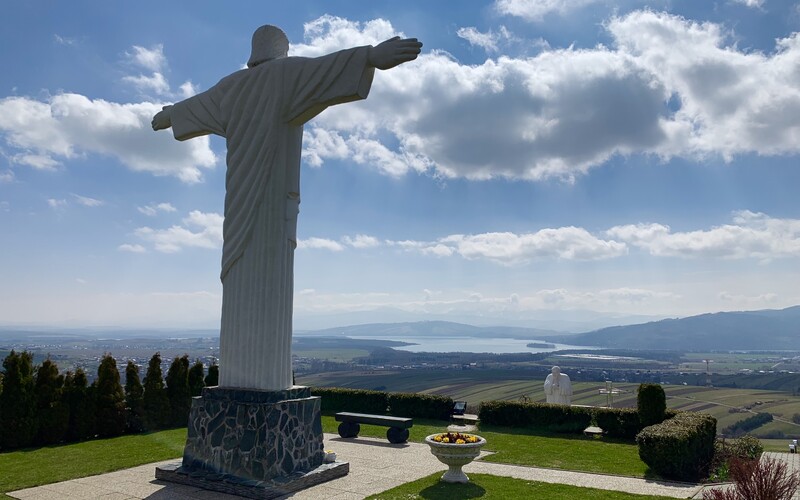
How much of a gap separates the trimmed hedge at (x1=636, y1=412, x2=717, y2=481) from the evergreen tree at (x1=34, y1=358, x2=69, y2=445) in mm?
11943

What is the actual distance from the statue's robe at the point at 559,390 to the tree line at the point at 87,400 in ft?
30.4

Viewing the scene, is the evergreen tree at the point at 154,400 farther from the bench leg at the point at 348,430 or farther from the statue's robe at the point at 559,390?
the statue's robe at the point at 559,390

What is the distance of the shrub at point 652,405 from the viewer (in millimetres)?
12461

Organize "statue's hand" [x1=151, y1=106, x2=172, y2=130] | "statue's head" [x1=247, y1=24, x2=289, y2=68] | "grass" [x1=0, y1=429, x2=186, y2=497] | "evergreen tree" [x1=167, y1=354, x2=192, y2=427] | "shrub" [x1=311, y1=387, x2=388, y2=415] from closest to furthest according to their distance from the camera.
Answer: "grass" [x1=0, y1=429, x2=186, y2=497]
"statue's head" [x1=247, y1=24, x2=289, y2=68]
"statue's hand" [x1=151, y1=106, x2=172, y2=130]
"evergreen tree" [x1=167, y1=354, x2=192, y2=427]
"shrub" [x1=311, y1=387, x2=388, y2=415]

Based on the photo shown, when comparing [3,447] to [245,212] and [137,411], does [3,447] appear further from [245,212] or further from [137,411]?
[245,212]

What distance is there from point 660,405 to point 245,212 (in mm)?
10096

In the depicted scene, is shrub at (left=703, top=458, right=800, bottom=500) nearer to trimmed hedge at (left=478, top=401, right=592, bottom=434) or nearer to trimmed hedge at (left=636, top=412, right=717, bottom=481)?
trimmed hedge at (left=636, top=412, right=717, bottom=481)

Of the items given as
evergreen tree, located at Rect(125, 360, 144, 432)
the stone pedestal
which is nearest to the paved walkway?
the stone pedestal

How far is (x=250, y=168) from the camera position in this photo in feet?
27.1

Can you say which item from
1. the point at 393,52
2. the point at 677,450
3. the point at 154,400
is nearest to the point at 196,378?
the point at 154,400

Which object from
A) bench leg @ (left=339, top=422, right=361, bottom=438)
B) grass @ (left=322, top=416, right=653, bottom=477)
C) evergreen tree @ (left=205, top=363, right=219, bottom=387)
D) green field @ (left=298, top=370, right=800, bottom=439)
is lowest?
green field @ (left=298, top=370, right=800, bottom=439)

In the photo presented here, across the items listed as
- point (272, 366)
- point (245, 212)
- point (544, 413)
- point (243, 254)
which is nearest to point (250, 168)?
point (245, 212)

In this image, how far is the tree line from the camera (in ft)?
38.1

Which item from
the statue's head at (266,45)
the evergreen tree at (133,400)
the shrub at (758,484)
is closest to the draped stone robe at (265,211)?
the statue's head at (266,45)
